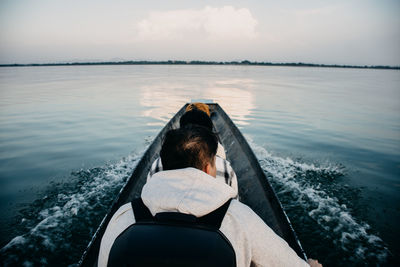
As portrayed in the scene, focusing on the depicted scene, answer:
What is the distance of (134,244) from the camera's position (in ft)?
3.39

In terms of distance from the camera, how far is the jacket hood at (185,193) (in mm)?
1103

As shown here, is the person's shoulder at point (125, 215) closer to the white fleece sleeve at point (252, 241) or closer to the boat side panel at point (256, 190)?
the white fleece sleeve at point (252, 241)

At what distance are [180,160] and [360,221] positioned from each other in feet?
15.5

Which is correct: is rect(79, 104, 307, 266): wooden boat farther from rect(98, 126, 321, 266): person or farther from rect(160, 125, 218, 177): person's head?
rect(160, 125, 218, 177): person's head

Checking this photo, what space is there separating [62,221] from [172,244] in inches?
168

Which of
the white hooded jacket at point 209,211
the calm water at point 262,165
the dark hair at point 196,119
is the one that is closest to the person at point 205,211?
the white hooded jacket at point 209,211

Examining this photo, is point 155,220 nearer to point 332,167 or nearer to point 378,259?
point 378,259

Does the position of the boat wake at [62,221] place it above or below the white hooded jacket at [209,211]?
below

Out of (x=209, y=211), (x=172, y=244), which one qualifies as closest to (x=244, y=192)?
(x=209, y=211)

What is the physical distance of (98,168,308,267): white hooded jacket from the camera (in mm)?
1123

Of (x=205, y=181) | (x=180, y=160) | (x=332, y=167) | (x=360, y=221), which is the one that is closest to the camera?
(x=205, y=181)

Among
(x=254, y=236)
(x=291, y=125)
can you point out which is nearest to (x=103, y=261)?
(x=254, y=236)

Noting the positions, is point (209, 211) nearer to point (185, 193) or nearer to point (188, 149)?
point (185, 193)

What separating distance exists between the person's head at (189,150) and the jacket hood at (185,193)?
17 cm
